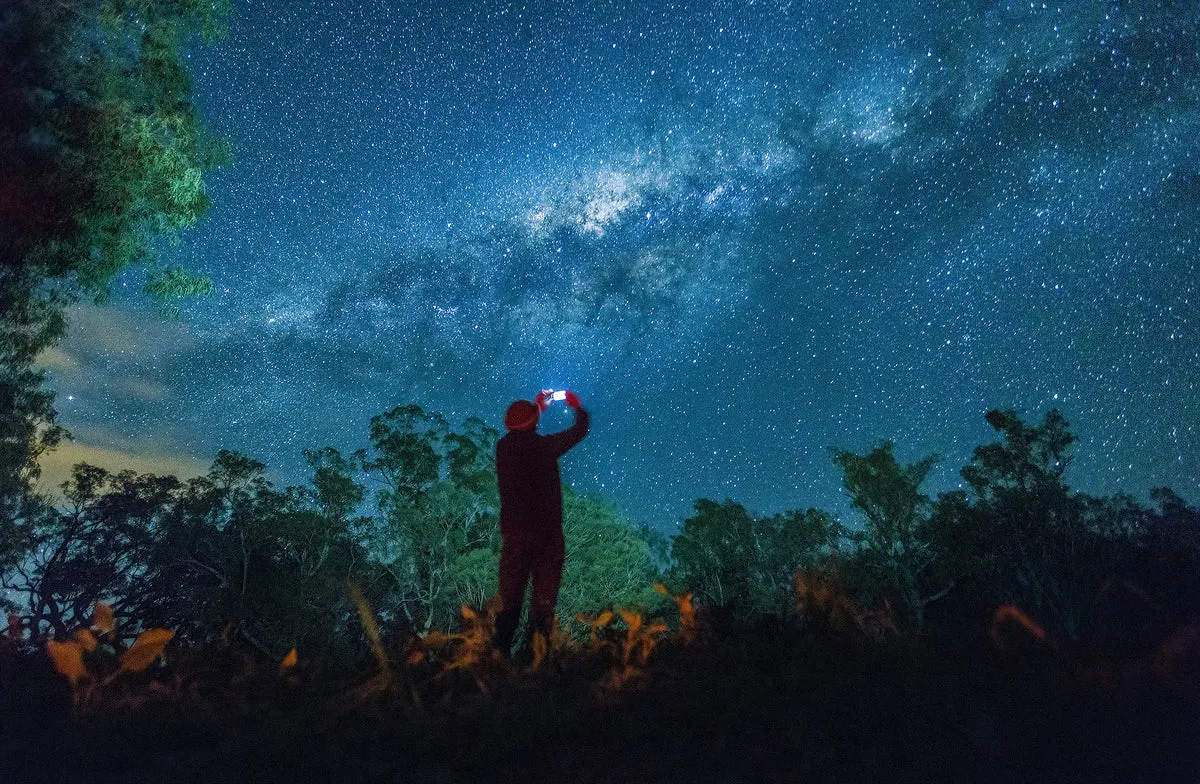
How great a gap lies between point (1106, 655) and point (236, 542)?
27.5m

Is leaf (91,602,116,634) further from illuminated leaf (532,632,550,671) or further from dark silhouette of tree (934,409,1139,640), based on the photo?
dark silhouette of tree (934,409,1139,640)

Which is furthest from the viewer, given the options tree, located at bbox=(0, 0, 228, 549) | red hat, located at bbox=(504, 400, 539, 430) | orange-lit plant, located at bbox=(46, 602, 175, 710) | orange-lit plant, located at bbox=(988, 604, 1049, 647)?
tree, located at bbox=(0, 0, 228, 549)

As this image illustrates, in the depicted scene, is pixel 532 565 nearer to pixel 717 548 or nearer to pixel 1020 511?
pixel 1020 511

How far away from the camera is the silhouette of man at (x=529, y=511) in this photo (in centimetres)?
452

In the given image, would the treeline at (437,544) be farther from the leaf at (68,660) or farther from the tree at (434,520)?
the leaf at (68,660)

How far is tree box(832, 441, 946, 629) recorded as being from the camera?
33750 mm

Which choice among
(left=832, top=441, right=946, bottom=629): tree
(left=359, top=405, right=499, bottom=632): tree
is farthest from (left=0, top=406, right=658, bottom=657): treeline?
(left=832, top=441, right=946, bottom=629): tree

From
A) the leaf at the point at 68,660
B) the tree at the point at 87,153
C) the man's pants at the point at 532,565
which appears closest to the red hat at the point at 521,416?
the man's pants at the point at 532,565

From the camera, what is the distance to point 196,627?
20.9 meters

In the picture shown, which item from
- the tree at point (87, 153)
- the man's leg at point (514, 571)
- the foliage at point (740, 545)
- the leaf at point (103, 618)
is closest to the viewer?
the leaf at point (103, 618)

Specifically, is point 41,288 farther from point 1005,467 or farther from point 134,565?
point 1005,467

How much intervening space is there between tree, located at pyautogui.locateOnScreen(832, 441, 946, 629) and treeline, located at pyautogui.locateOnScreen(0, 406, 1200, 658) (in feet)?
0.35

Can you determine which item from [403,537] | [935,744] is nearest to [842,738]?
[935,744]

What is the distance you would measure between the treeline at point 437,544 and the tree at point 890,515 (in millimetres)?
106
